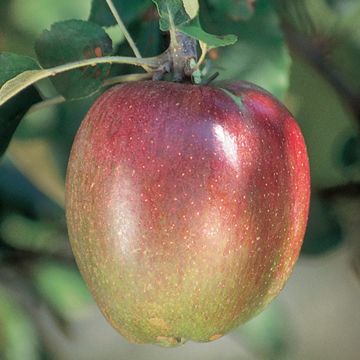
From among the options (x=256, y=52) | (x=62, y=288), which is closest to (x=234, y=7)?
(x=256, y=52)

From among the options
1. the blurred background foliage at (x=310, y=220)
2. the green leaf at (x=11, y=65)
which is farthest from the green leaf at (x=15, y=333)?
the green leaf at (x=11, y=65)

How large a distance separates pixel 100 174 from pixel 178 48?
0.08 metres

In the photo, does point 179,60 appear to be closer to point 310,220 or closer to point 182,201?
point 182,201

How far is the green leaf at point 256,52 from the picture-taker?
533 millimetres

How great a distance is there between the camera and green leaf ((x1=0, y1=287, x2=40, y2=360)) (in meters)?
0.57

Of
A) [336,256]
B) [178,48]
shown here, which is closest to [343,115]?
[336,256]

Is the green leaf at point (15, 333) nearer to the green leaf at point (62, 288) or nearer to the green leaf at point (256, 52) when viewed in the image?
the green leaf at point (62, 288)

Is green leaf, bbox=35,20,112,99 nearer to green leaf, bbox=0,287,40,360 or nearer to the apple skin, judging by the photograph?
the apple skin

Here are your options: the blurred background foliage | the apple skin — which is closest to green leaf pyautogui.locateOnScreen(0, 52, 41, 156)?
the blurred background foliage

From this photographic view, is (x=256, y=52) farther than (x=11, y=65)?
Yes

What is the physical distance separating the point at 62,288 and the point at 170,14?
28 cm

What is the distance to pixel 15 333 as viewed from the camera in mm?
578

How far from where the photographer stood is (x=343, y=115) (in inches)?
23.2

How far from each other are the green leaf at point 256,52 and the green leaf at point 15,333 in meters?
0.24
